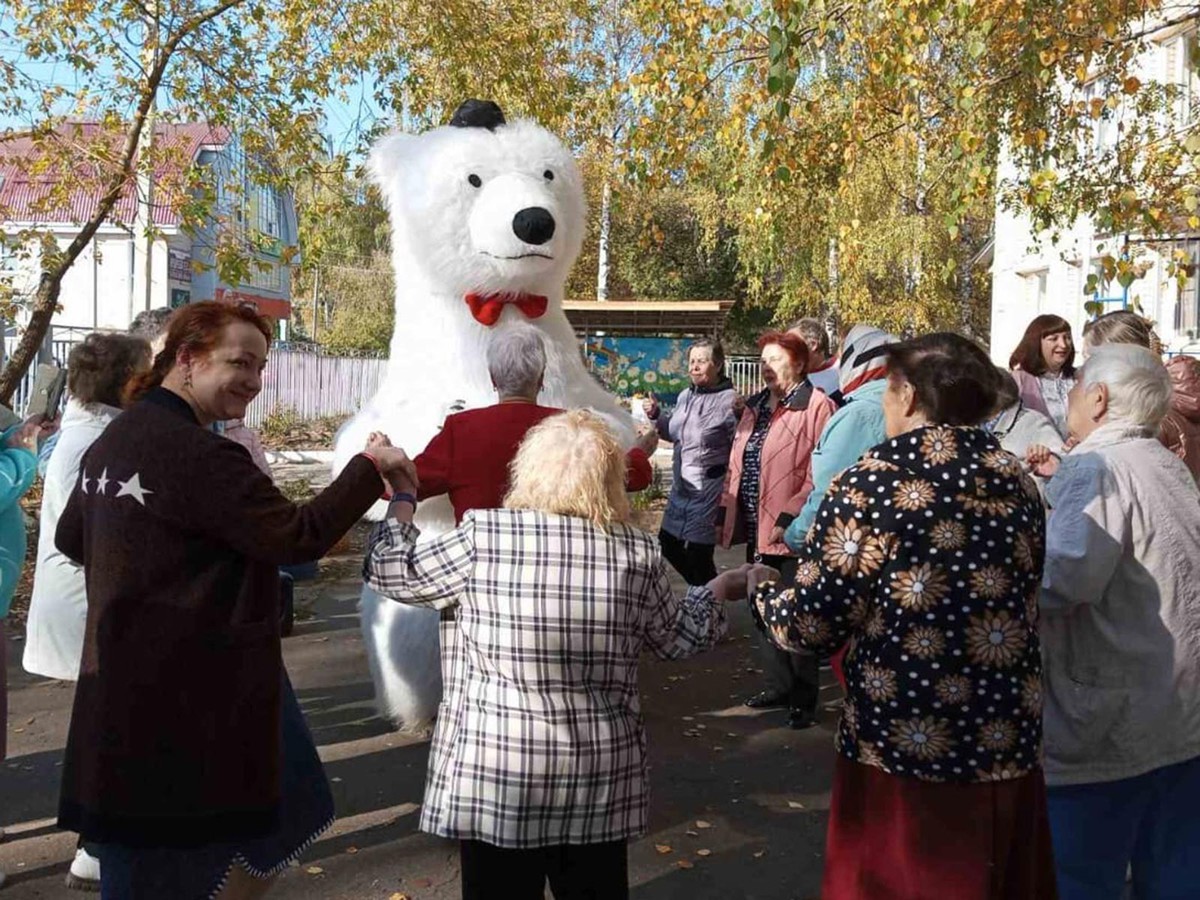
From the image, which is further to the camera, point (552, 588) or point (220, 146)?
point (220, 146)

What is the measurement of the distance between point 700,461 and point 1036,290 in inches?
668

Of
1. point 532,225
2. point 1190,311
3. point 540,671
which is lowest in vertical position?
point 540,671

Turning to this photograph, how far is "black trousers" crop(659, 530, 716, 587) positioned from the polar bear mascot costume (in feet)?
5.06

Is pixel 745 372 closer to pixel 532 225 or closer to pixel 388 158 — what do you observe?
pixel 388 158

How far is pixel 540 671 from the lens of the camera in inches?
103

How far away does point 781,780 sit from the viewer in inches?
188

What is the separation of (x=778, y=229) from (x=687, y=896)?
551 cm

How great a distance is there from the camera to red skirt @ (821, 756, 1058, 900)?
2.51 meters

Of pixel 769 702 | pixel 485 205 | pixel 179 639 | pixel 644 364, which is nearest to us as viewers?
pixel 179 639

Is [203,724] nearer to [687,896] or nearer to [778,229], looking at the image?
[687,896]

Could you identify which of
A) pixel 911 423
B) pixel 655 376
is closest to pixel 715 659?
pixel 911 423

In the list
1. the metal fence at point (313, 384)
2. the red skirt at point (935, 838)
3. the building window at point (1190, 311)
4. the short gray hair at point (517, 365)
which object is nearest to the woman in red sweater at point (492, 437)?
the short gray hair at point (517, 365)

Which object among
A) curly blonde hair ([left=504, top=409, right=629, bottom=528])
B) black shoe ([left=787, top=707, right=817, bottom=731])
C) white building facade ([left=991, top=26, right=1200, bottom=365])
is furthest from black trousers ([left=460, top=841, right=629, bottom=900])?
white building facade ([left=991, top=26, right=1200, bottom=365])

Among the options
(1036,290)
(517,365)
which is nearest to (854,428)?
(517,365)
